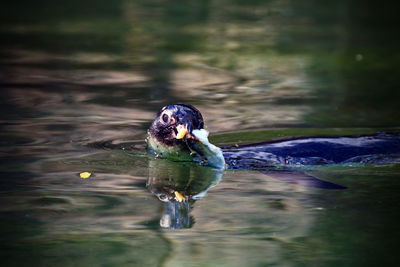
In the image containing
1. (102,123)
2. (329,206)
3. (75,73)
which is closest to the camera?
(329,206)

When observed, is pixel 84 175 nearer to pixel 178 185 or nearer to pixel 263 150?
pixel 178 185

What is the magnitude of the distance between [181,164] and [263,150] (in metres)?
0.66

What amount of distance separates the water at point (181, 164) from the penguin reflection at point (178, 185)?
2cm

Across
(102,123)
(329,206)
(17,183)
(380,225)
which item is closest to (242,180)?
(329,206)

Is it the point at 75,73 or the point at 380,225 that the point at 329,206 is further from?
the point at 75,73

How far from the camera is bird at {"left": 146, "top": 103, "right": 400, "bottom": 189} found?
563 cm

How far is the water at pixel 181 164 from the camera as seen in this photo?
14.2 ft

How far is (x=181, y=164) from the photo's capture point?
19.4 feet

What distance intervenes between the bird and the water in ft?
0.39

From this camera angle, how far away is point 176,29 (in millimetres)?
15914

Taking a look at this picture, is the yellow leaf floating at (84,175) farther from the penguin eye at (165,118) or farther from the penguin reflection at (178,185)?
the penguin eye at (165,118)

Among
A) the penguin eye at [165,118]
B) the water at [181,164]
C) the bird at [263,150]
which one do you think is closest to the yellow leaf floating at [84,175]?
the water at [181,164]

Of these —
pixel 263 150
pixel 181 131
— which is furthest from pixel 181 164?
pixel 263 150

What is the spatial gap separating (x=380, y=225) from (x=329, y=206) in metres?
0.44
